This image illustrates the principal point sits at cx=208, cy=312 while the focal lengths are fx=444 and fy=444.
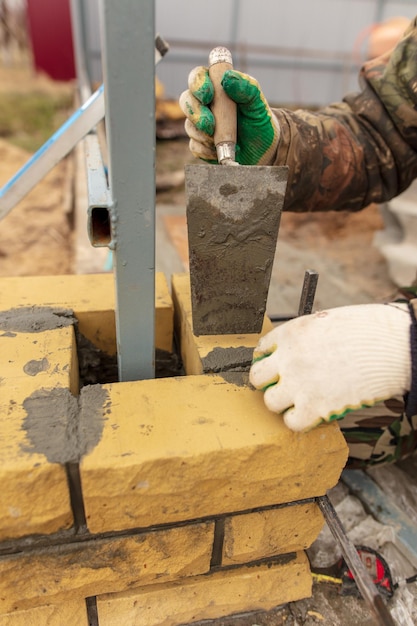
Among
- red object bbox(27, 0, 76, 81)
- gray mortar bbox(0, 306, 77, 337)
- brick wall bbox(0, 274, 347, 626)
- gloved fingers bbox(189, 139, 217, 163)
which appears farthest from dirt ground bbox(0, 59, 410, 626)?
red object bbox(27, 0, 76, 81)

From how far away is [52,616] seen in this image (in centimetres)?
126

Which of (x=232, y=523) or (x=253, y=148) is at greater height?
(x=253, y=148)

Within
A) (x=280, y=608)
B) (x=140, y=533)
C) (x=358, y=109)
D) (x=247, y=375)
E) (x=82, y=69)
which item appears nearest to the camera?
(x=140, y=533)

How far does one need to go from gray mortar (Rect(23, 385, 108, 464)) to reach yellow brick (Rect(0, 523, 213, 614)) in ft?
0.99

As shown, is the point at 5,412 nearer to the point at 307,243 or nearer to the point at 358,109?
the point at 358,109

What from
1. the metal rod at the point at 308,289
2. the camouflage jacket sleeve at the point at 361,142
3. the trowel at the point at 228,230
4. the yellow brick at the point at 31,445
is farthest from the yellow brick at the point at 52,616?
the camouflage jacket sleeve at the point at 361,142

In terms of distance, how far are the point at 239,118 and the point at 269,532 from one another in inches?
52.5

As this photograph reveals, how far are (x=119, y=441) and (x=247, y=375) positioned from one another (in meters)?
0.42

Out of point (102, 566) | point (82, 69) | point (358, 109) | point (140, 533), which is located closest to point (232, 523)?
point (140, 533)

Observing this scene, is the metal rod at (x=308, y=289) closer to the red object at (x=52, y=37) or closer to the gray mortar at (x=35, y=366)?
the gray mortar at (x=35, y=366)

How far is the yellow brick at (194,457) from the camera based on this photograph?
102cm

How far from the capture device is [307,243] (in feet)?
14.6

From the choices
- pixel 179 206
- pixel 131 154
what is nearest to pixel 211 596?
pixel 131 154

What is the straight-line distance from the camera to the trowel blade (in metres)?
1.16
